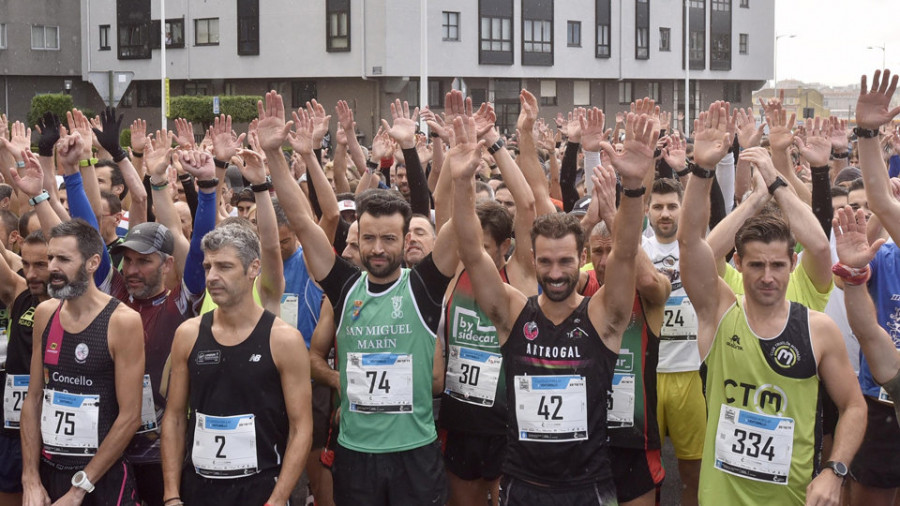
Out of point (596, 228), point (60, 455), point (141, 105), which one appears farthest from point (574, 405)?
point (141, 105)

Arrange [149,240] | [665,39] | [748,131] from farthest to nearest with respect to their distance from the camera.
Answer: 1. [665,39]
2. [748,131]
3. [149,240]

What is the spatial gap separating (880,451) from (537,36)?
4255 centimetres

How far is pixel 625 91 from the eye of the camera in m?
51.0

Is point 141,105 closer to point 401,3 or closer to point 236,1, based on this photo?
point 236,1

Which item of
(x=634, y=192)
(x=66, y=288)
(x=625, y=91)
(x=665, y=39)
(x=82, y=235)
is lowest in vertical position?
(x=66, y=288)

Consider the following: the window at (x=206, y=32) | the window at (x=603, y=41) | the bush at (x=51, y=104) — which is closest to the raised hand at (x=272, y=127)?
Answer: the bush at (x=51, y=104)

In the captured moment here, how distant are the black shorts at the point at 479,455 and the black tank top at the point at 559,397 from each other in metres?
0.91

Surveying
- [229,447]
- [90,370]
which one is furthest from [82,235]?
[229,447]

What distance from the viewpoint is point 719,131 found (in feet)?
16.7

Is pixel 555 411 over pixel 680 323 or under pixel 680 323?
under

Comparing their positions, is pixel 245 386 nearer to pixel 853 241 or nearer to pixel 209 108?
pixel 853 241

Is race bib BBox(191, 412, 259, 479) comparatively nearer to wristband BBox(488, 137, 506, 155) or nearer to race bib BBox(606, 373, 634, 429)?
race bib BBox(606, 373, 634, 429)

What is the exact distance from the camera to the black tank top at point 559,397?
4840 mm

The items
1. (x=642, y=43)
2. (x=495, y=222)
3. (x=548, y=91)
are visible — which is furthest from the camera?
(x=642, y=43)
